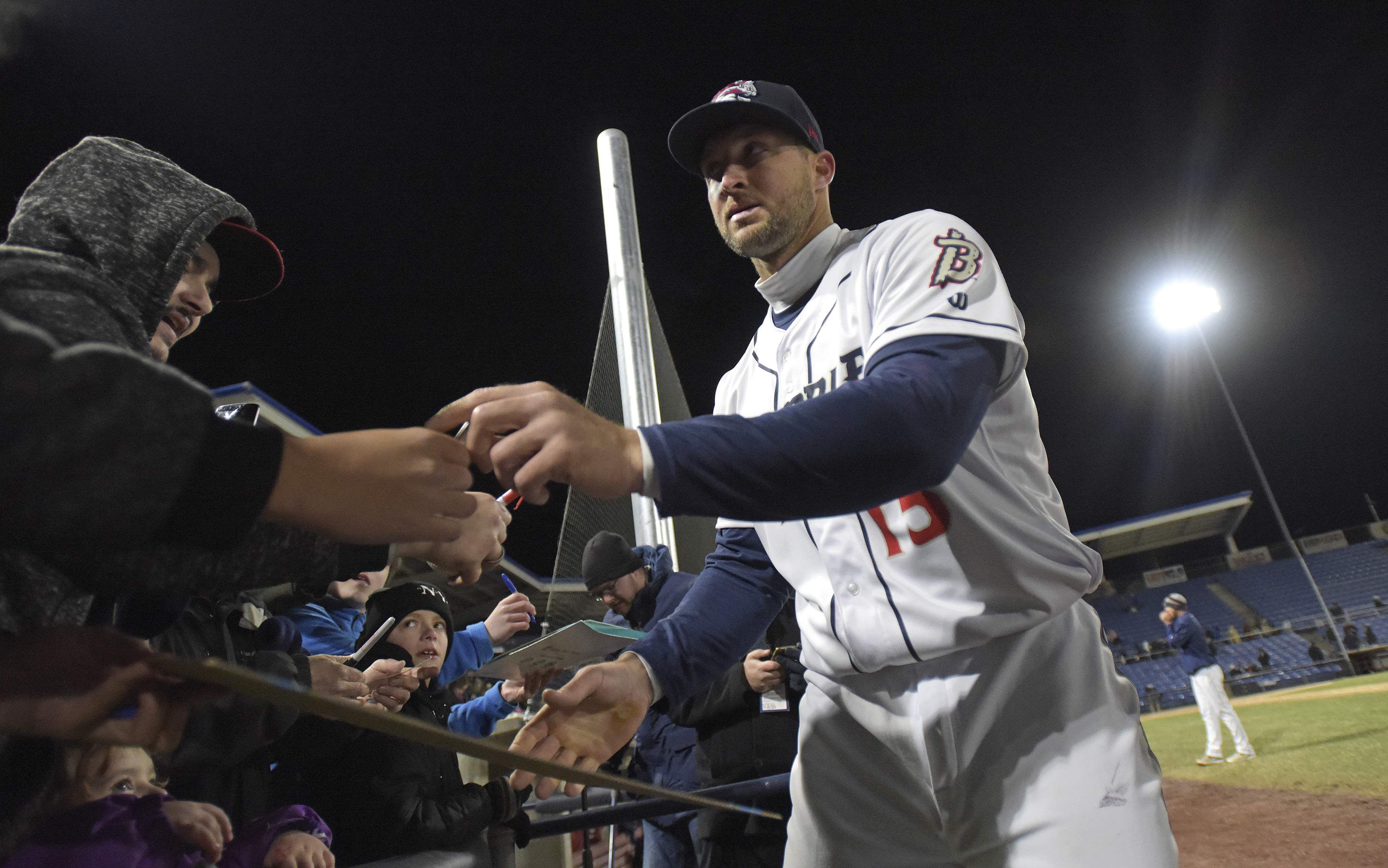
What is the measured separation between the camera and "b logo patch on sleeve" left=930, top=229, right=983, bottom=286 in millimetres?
1285

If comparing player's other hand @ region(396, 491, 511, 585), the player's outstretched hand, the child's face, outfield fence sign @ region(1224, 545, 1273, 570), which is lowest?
outfield fence sign @ region(1224, 545, 1273, 570)

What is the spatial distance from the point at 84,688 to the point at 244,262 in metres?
1.26

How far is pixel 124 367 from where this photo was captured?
2.24 feet

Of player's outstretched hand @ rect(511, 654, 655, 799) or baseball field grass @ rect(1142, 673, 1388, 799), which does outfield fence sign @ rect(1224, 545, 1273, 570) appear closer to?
baseball field grass @ rect(1142, 673, 1388, 799)

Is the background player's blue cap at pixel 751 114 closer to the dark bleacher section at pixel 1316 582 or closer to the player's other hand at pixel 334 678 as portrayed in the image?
the player's other hand at pixel 334 678

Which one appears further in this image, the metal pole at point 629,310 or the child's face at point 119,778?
the metal pole at point 629,310

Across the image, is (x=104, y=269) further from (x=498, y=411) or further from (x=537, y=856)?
(x=537, y=856)

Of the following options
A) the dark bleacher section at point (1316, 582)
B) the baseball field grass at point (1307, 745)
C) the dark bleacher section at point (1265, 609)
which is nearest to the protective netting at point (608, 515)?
the baseball field grass at point (1307, 745)

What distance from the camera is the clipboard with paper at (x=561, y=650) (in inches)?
99.0

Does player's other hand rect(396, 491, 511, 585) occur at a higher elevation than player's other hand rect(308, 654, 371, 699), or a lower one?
higher

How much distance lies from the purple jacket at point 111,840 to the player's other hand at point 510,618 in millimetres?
1847

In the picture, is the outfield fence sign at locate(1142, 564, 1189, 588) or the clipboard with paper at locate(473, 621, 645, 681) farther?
the outfield fence sign at locate(1142, 564, 1189, 588)

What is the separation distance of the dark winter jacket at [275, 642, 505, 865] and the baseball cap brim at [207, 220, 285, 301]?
1.07 m

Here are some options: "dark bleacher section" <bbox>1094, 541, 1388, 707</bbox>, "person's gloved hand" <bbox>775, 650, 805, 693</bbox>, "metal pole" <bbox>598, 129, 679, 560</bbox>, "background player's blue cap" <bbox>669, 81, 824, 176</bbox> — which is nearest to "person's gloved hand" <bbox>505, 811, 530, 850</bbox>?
"person's gloved hand" <bbox>775, 650, 805, 693</bbox>
